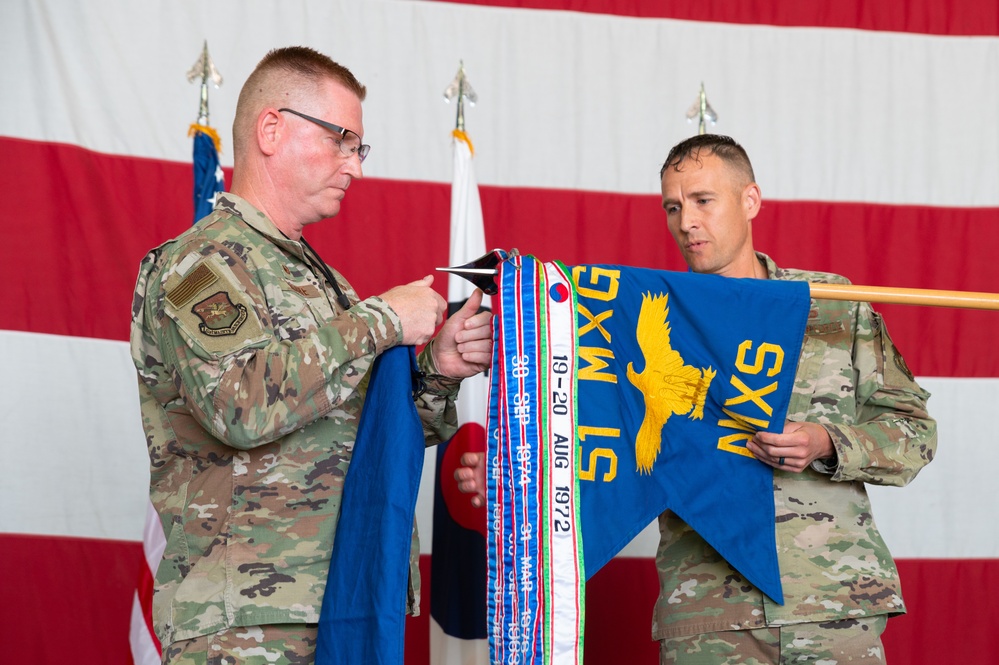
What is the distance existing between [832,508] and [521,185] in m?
1.59

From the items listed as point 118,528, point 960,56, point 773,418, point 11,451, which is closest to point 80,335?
point 11,451

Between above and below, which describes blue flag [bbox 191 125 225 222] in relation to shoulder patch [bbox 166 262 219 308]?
above

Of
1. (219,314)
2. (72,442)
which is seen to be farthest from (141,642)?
(219,314)

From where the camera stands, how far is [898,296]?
1.87m

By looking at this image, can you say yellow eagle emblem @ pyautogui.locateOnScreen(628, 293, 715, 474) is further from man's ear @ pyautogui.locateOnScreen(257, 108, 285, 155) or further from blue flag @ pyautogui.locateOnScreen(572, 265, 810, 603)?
man's ear @ pyautogui.locateOnScreen(257, 108, 285, 155)

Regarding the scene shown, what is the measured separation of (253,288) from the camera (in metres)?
1.56

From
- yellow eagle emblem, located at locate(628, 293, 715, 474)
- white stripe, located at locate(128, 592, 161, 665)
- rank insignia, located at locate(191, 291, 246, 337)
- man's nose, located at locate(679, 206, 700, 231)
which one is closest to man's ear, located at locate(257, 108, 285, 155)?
rank insignia, located at locate(191, 291, 246, 337)

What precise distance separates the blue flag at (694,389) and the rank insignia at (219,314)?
595 millimetres

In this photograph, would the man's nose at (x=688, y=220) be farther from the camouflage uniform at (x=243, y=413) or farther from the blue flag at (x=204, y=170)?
the blue flag at (x=204, y=170)

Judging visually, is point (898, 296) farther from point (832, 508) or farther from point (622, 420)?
point (622, 420)

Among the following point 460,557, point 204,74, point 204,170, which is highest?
point 204,74

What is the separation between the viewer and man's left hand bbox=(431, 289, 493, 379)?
70.0 inches

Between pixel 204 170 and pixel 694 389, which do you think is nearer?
pixel 694 389

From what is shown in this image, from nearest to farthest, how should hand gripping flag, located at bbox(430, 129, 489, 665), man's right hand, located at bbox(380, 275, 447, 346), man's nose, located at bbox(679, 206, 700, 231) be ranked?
man's right hand, located at bbox(380, 275, 447, 346) → man's nose, located at bbox(679, 206, 700, 231) → hand gripping flag, located at bbox(430, 129, 489, 665)
